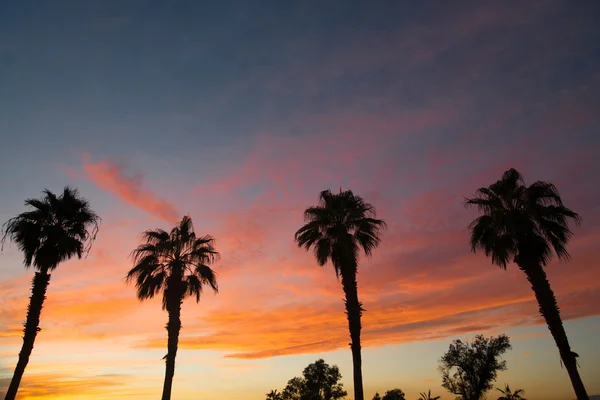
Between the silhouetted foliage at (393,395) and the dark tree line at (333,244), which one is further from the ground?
the dark tree line at (333,244)

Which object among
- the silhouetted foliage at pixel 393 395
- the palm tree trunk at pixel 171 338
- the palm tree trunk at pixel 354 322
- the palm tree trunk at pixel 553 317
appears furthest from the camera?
the silhouetted foliage at pixel 393 395

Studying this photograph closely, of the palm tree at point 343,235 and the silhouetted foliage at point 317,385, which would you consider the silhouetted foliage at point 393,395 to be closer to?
the silhouetted foliage at point 317,385

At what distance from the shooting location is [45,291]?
2622cm

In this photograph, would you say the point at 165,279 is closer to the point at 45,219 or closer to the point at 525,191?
the point at 45,219

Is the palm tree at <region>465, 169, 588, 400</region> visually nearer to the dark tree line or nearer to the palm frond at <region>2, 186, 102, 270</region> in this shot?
the dark tree line

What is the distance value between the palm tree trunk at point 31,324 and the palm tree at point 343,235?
1698 centimetres

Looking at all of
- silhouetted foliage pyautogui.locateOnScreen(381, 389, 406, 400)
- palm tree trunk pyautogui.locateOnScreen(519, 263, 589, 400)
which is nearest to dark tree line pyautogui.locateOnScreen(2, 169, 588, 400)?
palm tree trunk pyautogui.locateOnScreen(519, 263, 589, 400)

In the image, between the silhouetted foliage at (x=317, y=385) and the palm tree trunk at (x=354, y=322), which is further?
the silhouetted foliage at (x=317, y=385)

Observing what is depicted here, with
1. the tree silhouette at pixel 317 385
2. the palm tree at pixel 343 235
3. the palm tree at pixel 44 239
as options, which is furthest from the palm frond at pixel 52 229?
the tree silhouette at pixel 317 385

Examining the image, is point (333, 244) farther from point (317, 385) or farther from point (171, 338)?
point (317, 385)

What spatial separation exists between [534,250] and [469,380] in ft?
139

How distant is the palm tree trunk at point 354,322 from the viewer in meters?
26.2

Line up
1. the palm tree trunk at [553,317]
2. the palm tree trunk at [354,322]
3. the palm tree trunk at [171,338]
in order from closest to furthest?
the palm tree trunk at [553,317]
the palm tree trunk at [354,322]
the palm tree trunk at [171,338]

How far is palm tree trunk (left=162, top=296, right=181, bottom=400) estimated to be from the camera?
91.1 feet
